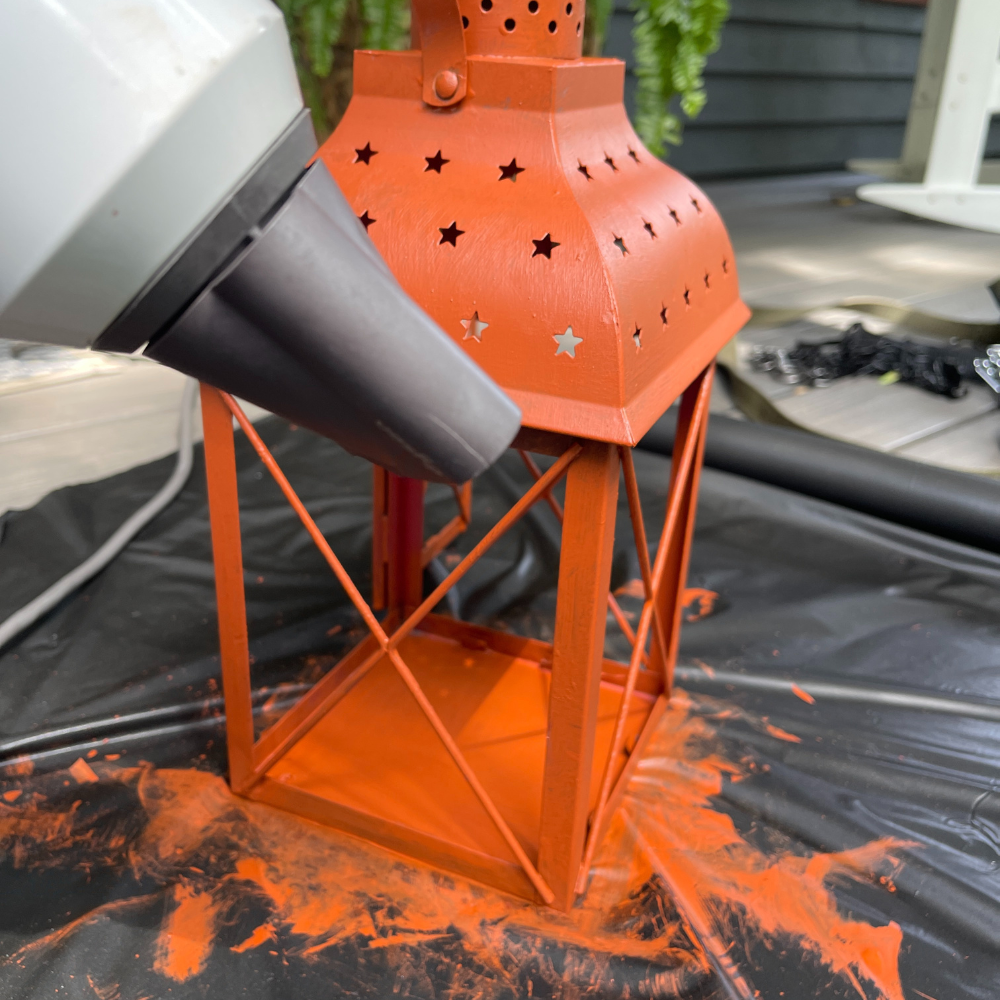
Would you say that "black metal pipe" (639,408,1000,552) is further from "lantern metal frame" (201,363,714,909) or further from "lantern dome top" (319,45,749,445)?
"lantern dome top" (319,45,749,445)

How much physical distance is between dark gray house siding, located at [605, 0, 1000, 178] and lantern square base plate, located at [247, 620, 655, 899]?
139 inches

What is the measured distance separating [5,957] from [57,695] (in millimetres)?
347

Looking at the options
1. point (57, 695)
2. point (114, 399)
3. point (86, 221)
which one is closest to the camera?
point (86, 221)

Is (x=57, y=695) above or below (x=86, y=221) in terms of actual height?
below

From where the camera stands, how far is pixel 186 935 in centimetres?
68

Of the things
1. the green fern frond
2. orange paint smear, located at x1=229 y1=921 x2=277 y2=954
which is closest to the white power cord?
orange paint smear, located at x1=229 y1=921 x2=277 y2=954

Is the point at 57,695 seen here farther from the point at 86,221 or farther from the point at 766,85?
the point at 766,85

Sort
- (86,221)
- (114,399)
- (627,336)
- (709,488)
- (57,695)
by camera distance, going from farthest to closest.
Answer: (114,399) < (709,488) < (57,695) < (627,336) < (86,221)

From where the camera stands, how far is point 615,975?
0.67 metres

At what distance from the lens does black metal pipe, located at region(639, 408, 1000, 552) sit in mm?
1305

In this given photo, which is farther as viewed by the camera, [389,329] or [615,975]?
[615,975]

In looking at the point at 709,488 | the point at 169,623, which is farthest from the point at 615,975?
the point at 709,488

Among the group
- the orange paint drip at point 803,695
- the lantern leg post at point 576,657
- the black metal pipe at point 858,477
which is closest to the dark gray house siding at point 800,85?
the black metal pipe at point 858,477

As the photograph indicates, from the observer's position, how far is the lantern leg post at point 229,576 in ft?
2.21
